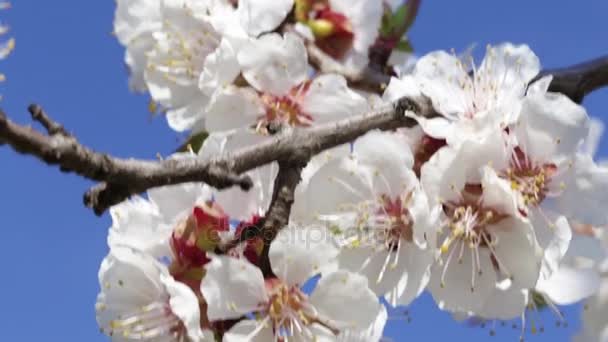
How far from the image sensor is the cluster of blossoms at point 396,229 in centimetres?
205

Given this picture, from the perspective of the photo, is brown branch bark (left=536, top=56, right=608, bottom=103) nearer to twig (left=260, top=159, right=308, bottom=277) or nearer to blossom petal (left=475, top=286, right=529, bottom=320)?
blossom petal (left=475, top=286, right=529, bottom=320)

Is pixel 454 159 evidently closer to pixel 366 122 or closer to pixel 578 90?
pixel 366 122

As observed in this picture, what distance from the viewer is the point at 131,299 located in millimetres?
2244

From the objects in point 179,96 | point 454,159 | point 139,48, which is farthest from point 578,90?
point 139,48

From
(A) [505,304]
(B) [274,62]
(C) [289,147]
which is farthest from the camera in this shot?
(B) [274,62]

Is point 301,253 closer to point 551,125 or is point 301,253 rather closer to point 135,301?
point 135,301

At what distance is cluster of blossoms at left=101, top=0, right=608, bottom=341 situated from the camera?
2049 mm

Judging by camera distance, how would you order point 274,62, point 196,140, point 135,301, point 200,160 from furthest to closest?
point 196,140 < point 274,62 < point 135,301 < point 200,160

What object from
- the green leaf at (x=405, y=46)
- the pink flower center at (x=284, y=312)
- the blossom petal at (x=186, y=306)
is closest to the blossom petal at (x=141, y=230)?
the blossom petal at (x=186, y=306)

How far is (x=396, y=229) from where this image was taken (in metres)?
2.22

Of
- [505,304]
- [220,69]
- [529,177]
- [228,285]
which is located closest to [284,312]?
[228,285]

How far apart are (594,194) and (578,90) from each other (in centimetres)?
29

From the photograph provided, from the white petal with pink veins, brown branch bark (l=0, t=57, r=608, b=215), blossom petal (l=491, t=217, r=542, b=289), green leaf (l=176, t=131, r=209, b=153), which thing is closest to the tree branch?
brown branch bark (l=0, t=57, r=608, b=215)

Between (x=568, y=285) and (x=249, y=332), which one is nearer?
(x=249, y=332)
